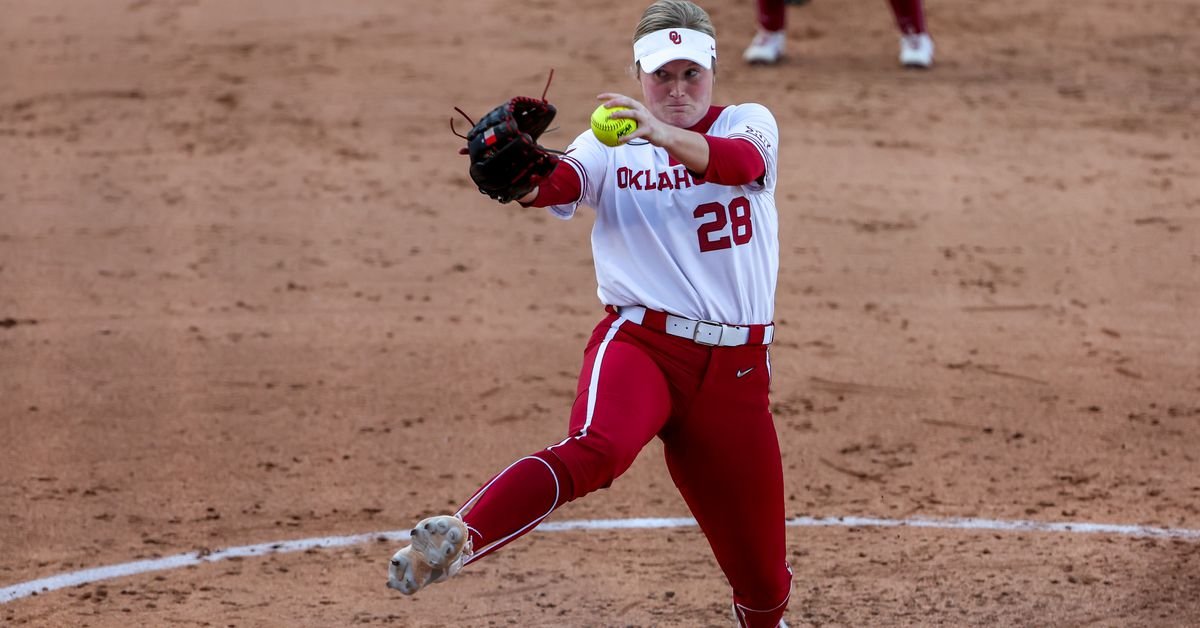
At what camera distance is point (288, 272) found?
9289 mm

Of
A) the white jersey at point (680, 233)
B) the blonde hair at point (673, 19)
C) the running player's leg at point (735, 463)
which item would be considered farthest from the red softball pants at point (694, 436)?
the blonde hair at point (673, 19)

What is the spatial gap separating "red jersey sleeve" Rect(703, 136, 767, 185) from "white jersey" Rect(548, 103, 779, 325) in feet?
0.30

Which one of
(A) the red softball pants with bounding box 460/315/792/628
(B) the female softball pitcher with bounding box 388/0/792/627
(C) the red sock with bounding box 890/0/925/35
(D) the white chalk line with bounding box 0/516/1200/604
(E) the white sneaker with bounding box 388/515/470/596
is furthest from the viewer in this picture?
(C) the red sock with bounding box 890/0/925/35

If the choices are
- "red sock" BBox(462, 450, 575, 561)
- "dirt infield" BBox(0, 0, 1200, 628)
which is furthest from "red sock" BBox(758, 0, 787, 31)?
"red sock" BBox(462, 450, 575, 561)

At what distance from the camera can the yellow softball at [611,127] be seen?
3.82 m

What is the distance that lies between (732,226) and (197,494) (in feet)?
11.1

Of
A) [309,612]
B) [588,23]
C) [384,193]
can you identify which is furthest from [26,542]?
[588,23]

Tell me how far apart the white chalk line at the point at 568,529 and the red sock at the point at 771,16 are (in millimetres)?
6890

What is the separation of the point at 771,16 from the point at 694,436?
8.74 metres

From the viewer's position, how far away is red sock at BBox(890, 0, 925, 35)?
40.6 feet

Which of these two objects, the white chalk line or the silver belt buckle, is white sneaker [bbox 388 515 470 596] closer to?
the silver belt buckle

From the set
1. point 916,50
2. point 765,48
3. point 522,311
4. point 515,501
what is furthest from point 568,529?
point 916,50

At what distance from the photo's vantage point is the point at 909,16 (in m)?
12.5

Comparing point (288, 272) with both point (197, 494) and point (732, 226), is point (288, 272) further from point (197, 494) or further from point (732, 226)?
point (732, 226)
